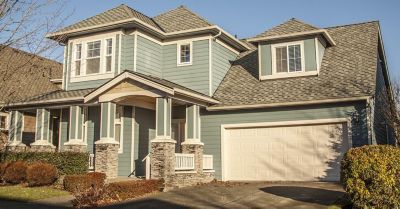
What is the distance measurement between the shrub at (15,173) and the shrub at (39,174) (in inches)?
29.5

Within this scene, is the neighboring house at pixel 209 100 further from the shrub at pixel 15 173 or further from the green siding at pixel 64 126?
the shrub at pixel 15 173

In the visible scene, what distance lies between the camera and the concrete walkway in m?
11.3

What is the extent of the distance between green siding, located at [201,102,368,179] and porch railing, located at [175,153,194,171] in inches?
82.1

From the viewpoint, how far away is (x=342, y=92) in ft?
55.5

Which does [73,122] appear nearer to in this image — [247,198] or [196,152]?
[196,152]

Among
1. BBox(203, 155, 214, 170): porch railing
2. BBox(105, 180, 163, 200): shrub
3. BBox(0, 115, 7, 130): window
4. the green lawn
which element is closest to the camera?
BBox(105, 180, 163, 200): shrub

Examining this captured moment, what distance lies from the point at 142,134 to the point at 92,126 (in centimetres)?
247

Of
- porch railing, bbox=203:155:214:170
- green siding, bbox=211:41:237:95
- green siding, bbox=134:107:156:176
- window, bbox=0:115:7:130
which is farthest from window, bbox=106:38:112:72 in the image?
window, bbox=0:115:7:130

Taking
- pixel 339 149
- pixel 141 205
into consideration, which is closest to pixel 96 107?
pixel 141 205

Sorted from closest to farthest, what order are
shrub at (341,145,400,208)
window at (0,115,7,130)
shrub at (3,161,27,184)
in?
1. shrub at (341,145,400,208)
2. shrub at (3,161,27,184)
3. window at (0,115,7,130)

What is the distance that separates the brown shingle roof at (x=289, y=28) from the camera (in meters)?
19.2

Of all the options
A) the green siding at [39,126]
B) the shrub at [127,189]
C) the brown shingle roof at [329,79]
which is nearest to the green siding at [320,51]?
the brown shingle roof at [329,79]

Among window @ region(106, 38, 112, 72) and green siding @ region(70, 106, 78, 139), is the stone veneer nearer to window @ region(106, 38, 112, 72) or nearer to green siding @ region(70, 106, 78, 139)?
green siding @ region(70, 106, 78, 139)

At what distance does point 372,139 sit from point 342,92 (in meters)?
2.12
